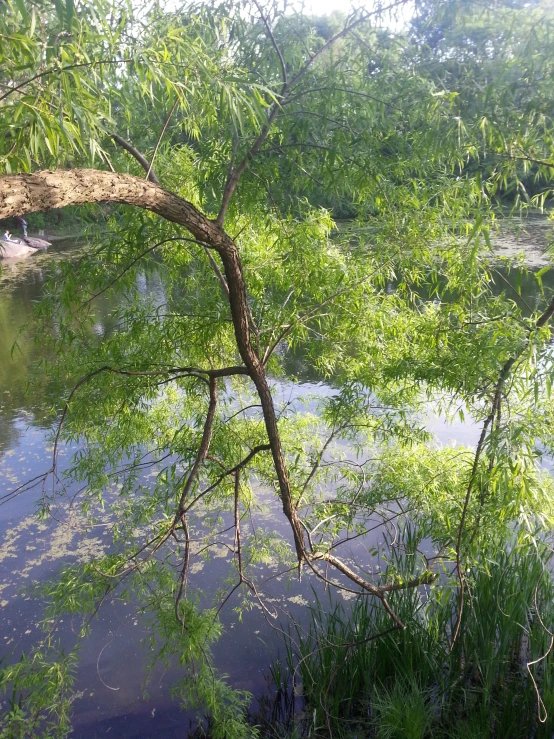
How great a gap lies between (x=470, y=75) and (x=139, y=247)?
134 cm

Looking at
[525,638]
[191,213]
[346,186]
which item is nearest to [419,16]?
[346,186]

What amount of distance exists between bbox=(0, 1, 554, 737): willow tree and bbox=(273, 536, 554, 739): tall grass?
3.9 inches

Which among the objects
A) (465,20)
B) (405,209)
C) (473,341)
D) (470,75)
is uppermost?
(465,20)

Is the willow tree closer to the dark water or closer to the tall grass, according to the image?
the tall grass

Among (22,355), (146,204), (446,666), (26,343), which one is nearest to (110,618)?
(446,666)

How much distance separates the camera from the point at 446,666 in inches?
105

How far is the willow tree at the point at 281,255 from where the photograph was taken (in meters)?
1.86

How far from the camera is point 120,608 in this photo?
11.6ft

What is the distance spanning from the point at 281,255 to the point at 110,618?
7.40 ft

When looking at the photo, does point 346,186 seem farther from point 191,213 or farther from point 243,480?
point 243,480

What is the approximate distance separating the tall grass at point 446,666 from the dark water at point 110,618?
410mm

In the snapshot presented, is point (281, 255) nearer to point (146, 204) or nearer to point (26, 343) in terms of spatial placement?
point (146, 204)

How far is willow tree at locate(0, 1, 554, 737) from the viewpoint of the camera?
1.86 metres

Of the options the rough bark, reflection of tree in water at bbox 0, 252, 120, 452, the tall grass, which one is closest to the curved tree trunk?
the rough bark
